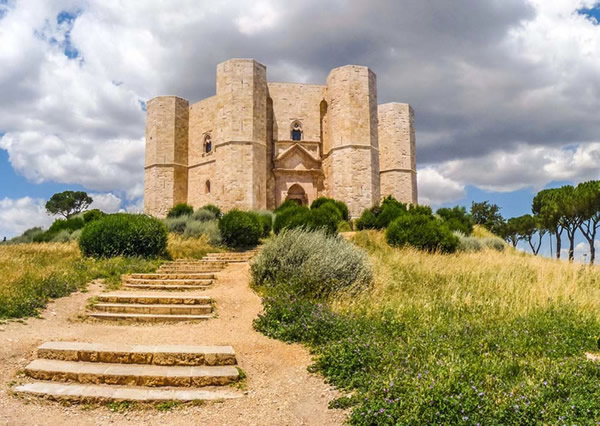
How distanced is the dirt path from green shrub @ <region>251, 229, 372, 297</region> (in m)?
0.75

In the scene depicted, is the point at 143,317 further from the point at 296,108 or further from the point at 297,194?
the point at 296,108

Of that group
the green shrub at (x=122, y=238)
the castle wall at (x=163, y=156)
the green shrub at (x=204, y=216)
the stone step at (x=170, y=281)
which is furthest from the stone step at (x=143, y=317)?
the castle wall at (x=163, y=156)

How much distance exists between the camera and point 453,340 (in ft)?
15.6

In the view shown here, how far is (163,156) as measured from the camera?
28.0m

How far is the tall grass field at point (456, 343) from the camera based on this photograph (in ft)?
10.3

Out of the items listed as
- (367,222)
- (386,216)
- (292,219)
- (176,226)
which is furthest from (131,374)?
(367,222)

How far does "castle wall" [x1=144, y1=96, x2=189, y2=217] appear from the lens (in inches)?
1102

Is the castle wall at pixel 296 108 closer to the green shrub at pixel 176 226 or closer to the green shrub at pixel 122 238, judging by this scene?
the green shrub at pixel 176 226

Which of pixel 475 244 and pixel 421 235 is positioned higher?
pixel 421 235

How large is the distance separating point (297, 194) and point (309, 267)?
19084 millimetres

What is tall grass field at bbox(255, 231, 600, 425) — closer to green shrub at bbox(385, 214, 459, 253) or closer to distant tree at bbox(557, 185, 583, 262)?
green shrub at bbox(385, 214, 459, 253)

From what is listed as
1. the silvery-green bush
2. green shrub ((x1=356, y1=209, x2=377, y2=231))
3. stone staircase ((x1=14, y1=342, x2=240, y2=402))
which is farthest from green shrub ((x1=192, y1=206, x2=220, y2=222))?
stone staircase ((x1=14, y1=342, x2=240, y2=402))

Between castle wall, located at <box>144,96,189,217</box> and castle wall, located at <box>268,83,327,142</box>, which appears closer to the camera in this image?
castle wall, located at <box>268,83,327,142</box>

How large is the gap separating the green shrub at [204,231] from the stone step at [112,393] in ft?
35.4
